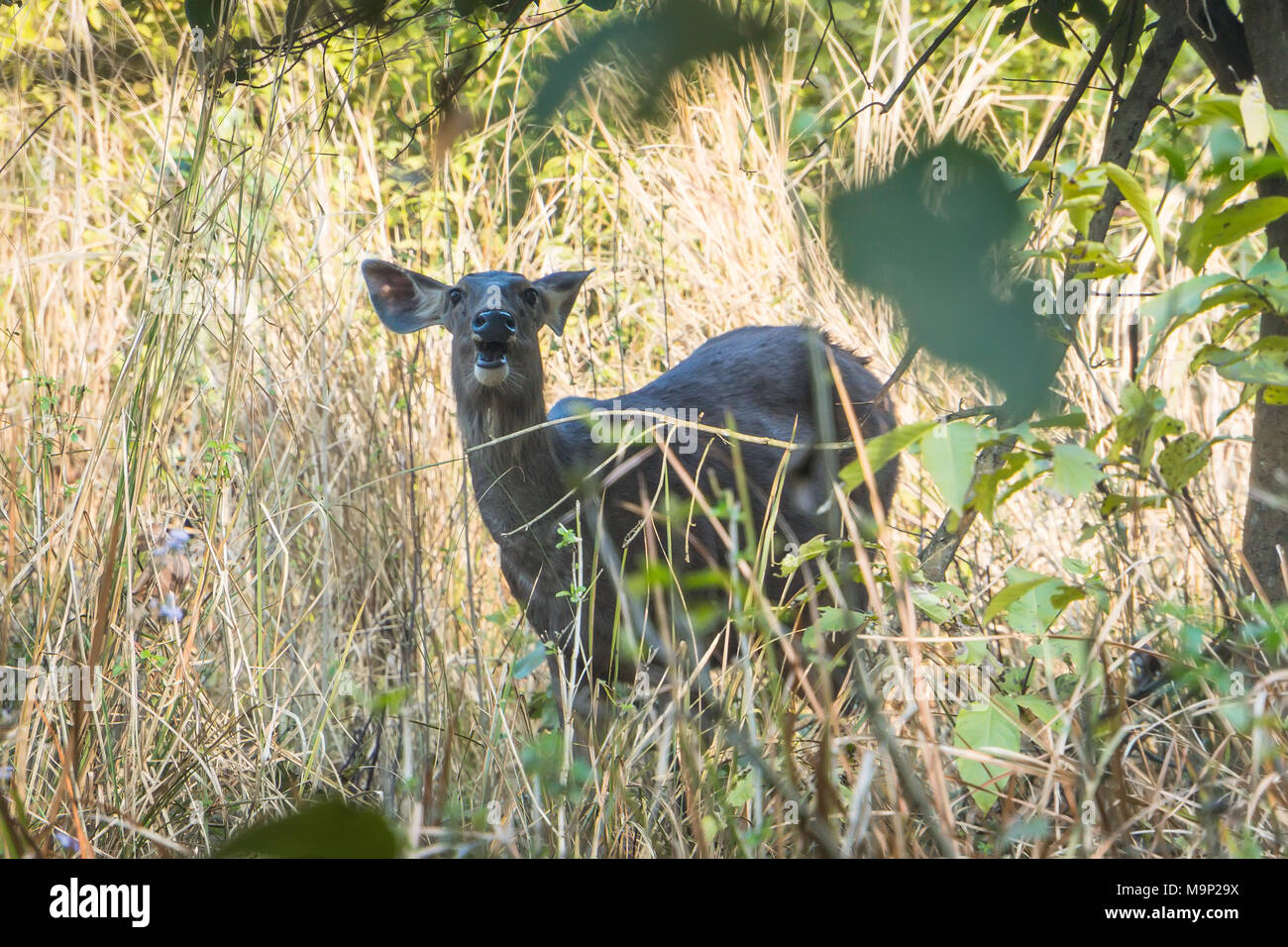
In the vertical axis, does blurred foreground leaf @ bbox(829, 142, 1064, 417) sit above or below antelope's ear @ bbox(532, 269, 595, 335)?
below

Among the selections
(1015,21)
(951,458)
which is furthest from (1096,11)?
(951,458)

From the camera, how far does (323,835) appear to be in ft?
2.96

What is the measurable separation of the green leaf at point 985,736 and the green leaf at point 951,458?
70cm

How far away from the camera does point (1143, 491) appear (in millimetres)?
4020

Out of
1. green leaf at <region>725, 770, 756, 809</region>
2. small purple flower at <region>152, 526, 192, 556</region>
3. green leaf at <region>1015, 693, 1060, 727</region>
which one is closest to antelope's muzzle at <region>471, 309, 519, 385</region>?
small purple flower at <region>152, 526, 192, 556</region>

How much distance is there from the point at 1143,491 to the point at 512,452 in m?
1.97

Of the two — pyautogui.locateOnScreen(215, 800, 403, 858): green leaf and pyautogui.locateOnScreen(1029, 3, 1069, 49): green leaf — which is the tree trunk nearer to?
pyautogui.locateOnScreen(1029, 3, 1069, 49): green leaf

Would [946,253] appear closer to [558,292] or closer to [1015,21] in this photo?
[1015,21]

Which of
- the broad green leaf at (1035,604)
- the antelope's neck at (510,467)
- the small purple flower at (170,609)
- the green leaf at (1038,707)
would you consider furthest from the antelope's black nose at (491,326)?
the green leaf at (1038,707)

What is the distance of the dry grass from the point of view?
229cm

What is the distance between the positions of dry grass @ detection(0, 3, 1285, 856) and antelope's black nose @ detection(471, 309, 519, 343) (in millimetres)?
390
